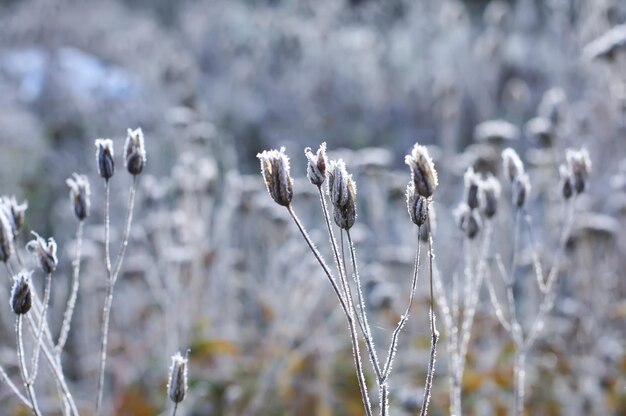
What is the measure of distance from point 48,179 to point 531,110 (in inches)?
188

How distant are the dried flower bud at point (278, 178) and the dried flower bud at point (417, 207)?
0.23 metres

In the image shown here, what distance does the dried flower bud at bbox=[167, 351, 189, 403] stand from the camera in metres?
1.52

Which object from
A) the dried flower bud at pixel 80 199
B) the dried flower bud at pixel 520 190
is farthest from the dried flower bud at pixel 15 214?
the dried flower bud at pixel 520 190

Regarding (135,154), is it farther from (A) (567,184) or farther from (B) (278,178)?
(A) (567,184)

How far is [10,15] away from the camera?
11.0 m

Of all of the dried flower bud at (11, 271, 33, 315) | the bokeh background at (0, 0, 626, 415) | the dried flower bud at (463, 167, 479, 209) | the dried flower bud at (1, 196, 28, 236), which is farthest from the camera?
the bokeh background at (0, 0, 626, 415)

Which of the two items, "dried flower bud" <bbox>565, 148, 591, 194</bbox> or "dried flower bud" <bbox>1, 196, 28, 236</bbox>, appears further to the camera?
"dried flower bud" <bbox>565, 148, 591, 194</bbox>

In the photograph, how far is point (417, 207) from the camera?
4.67 feet

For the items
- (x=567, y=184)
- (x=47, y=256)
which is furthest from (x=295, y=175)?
(x=47, y=256)

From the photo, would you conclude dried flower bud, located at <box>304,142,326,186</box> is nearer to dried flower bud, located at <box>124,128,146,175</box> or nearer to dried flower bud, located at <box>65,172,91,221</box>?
dried flower bud, located at <box>124,128,146,175</box>

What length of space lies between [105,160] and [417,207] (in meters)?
0.76

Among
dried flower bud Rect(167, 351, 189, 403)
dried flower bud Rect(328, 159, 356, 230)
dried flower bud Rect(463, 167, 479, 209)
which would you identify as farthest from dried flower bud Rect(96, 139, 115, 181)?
dried flower bud Rect(463, 167, 479, 209)

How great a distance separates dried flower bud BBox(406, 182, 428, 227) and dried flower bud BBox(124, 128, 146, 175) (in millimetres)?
685

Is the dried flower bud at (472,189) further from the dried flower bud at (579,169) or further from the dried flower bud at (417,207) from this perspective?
the dried flower bud at (417,207)
